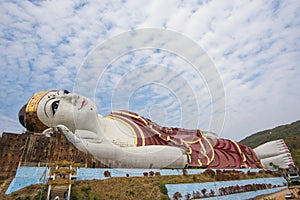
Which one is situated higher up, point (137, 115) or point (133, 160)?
point (137, 115)

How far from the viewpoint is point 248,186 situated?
12109 millimetres

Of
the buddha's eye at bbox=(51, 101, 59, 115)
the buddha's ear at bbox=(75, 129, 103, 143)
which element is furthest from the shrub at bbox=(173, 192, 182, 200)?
the buddha's eye at bbox=(51, 101, 59, 115)

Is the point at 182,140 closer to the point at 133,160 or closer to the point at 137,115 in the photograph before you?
the point at 137,115

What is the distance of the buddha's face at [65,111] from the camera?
10.9m

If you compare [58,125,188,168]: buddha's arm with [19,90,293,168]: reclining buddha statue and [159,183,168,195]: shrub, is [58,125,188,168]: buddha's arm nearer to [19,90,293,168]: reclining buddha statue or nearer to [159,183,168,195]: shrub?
[19,90,293,168]: reclining buddha statue

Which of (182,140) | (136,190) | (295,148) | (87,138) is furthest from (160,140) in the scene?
(295,148)

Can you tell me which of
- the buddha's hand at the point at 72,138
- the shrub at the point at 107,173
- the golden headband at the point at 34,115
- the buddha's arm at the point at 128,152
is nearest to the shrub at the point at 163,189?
the shrub at the point at 107,173

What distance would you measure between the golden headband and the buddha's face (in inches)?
6.1

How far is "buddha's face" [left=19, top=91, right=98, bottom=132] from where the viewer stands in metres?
10.9

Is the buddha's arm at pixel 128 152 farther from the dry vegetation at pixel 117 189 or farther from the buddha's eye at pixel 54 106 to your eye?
the buddha's eye at pixel 54 106

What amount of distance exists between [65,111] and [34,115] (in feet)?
4.98

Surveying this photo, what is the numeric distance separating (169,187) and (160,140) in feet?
17.3

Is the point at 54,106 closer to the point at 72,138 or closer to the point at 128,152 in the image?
the point at 72,138

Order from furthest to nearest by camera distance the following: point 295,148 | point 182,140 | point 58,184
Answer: point 295,148
point 182,140
point 58,184
